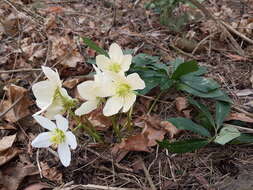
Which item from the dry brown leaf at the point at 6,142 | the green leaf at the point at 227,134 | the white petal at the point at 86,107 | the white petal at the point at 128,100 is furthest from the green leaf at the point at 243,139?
the dry brown leaf at the point at 6,142

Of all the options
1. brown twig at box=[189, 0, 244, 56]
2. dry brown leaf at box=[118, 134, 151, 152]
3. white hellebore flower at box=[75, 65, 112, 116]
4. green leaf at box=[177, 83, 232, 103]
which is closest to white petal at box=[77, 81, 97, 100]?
white hellebore flower at box=[75, 65, 112, 116]

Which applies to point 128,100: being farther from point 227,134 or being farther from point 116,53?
point 227,134

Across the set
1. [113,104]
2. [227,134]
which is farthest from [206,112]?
[113,104]

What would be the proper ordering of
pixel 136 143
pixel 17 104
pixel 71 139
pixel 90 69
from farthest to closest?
pixel 90 69, pixel 17 104, pixel 136 143, pixel 71 139

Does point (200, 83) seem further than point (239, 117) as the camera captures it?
Yes

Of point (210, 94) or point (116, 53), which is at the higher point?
point (116, 53)

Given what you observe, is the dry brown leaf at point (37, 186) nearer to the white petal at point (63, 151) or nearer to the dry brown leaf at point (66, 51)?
the white petal at point (63, 151)

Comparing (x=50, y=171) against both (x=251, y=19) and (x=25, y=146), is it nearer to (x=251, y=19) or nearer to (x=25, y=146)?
(x=25, y=146)
